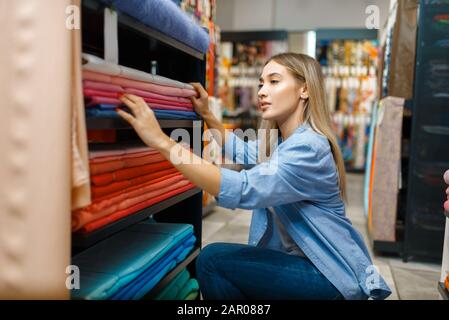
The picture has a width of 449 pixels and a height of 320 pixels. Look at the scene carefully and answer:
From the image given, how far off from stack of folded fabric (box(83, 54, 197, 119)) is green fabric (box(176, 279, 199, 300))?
74cm

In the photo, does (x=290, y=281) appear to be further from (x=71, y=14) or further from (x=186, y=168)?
(x=71, y=14)

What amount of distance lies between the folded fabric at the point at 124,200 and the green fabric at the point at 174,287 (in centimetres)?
40

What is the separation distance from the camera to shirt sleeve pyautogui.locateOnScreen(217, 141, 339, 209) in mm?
1349

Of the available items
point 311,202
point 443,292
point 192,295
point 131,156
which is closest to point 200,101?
point 131,156

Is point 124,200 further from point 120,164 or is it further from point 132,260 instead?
point 132,260

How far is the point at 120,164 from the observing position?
4.37ft

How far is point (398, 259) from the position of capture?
3289mm

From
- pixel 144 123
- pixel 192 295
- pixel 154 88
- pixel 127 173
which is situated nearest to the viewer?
pixel 144 123

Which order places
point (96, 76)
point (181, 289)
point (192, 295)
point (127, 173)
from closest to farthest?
point (96, 76) → point (127, 173) → point (181, 289) → point (192, 295)

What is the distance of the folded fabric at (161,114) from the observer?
1.14m

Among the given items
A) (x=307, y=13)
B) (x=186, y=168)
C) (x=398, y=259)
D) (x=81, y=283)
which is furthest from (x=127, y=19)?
(x=307, y=13)

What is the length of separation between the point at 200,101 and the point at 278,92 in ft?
1.25

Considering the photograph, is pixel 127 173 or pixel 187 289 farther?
pixel 187 289
